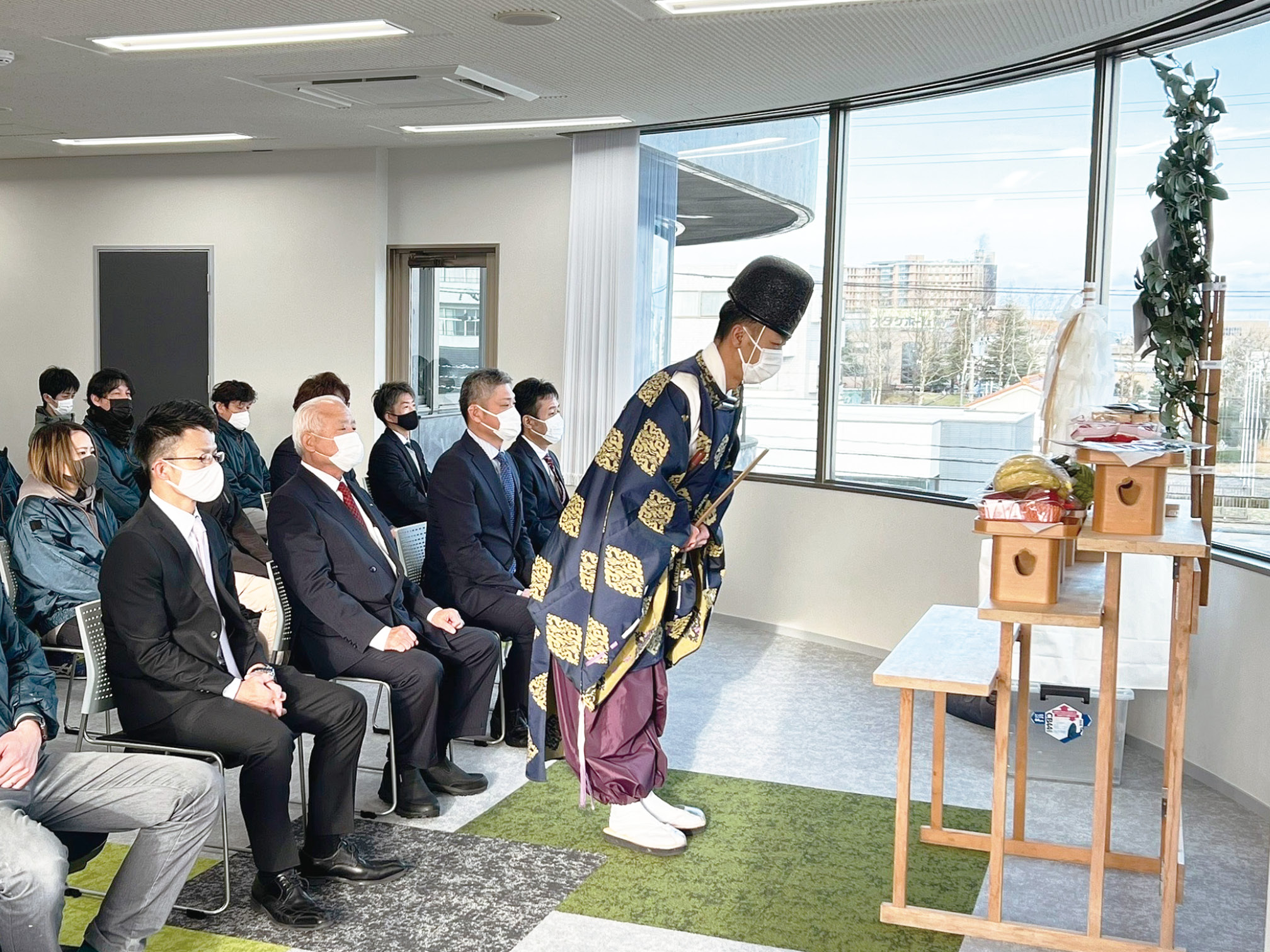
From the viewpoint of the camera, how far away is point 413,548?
467 centimetres

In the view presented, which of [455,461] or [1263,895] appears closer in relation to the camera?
[1263,895]

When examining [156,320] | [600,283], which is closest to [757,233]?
[600,283]

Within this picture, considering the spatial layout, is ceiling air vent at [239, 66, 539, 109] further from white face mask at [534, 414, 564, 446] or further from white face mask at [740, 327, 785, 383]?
white face mask at [740, 327, 785, 383]

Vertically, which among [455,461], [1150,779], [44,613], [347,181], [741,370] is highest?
[347,181]

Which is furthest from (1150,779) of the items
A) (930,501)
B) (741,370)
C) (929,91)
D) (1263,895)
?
(929,91)

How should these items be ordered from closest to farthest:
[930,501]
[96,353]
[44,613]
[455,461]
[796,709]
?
[44,613], [455,461], [796,709], [930,501], [96,353]

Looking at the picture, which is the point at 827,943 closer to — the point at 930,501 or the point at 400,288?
the point at 930,501

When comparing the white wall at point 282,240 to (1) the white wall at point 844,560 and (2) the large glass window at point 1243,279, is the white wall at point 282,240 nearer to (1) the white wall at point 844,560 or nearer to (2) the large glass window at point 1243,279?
(1) the white wall at point 844,560

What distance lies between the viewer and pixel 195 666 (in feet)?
10.3

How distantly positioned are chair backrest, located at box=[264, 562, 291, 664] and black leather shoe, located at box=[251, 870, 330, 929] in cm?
94

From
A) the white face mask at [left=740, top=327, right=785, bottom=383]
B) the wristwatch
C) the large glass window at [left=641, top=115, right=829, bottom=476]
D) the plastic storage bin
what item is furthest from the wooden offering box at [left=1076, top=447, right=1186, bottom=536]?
the large glass window at [left=641, top=115, right=829, bottom=476]

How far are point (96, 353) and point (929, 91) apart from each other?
6045 mm

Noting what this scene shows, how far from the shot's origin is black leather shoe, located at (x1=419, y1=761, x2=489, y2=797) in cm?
408

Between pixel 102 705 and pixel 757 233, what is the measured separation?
184 inches
